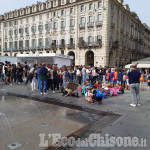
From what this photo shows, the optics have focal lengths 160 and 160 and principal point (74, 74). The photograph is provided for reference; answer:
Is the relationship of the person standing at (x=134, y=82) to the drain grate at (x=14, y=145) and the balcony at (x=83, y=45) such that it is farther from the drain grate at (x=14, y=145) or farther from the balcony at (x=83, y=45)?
the balcony at (x=83, y=45)

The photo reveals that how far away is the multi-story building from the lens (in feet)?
108

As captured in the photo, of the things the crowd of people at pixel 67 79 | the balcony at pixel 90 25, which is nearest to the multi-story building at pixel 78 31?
the balcony at pixel 90 25

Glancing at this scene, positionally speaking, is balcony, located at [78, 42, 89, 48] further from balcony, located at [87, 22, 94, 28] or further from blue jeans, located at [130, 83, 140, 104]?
blue jeans, located at [130, 83, 140, 104]

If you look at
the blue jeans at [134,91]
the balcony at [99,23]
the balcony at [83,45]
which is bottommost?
the blue jeans at [134,91]

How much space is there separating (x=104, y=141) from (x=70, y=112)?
→ 247 centimetres

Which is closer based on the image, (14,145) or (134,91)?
(14,145)

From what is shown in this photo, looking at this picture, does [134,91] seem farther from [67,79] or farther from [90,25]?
[90,25]

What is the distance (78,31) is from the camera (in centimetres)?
3528

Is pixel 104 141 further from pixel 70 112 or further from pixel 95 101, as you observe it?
pixel 95 101

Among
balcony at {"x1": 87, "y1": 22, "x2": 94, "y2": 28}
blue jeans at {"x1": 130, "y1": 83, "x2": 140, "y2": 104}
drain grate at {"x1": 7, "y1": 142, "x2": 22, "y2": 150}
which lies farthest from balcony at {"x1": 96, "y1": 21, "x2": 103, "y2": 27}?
drain grate at {"x1": 7, "y1": 142, "x2": 22, "y2": 150}

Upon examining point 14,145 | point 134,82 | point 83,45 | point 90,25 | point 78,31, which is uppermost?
point 90,25

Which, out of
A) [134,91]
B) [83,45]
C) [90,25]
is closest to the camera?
[134,91]

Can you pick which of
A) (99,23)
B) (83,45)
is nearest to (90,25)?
(99,23)

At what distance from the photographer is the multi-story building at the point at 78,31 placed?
32781 millimetres
